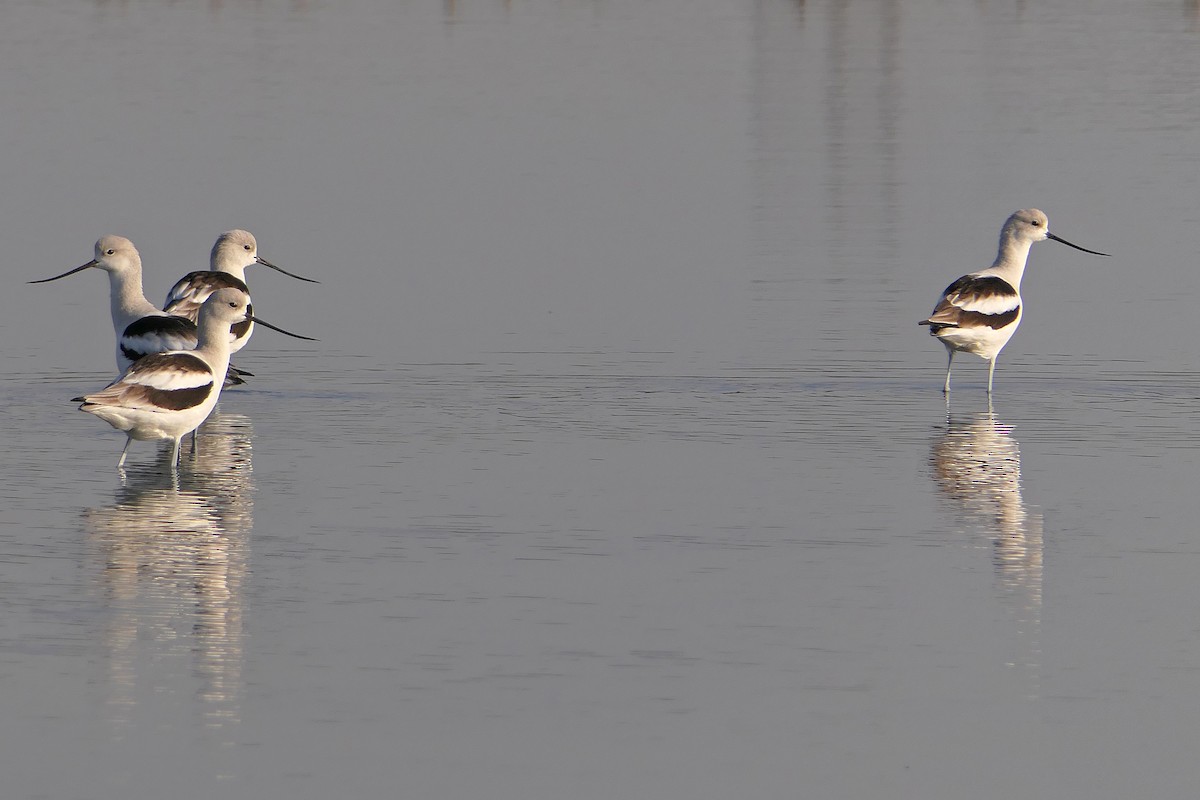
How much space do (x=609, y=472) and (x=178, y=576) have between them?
9.93 ft

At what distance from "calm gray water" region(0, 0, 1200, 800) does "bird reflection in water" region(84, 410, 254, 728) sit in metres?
0.03

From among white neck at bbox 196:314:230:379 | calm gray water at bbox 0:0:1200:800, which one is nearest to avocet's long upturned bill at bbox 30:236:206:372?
calm gray water at bbox 0:0:1200:800

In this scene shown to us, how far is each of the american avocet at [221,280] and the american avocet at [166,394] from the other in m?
1.34

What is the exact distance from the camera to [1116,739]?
722 cm

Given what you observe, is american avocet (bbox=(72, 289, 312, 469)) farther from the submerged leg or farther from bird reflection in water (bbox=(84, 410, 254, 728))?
bird reflection in water (bbox=(84, 410, 254, 728))

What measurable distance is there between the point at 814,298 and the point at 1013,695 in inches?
383

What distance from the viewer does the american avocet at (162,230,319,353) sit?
14.5 meters

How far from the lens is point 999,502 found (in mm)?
10773

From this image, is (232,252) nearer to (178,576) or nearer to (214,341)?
(214,341)

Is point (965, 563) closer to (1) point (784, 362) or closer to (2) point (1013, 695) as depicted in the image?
(2) point (1013, 695)

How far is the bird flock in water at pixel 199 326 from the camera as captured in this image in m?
11.4

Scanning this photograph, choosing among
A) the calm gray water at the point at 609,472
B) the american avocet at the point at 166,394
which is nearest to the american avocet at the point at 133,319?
the calm gray water at the point at 609,472

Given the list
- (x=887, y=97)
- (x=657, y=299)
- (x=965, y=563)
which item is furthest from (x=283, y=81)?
(x=965, y=563)

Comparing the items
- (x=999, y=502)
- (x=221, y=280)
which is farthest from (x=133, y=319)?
(x=999, y=502)
